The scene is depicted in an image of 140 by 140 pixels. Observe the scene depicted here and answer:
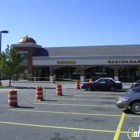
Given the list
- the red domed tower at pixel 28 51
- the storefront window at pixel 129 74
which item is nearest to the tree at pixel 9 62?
the red domed tower at pixel 28 51

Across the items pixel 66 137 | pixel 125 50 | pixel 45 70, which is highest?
pixel 125 50

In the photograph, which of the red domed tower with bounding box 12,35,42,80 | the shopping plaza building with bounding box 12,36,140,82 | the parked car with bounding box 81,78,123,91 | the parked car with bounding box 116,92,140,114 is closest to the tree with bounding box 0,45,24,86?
the parked car with bounding box 81,78,123,91

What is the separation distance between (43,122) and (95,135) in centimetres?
256

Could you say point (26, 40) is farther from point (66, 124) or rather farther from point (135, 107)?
point (66, 124)

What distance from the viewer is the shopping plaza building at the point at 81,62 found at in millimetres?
43250

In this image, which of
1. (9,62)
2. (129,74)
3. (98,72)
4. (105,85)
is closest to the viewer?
(105,85)

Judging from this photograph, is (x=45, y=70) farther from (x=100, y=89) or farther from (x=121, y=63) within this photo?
(x=100, y=89)

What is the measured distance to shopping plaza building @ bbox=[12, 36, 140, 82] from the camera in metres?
43.2

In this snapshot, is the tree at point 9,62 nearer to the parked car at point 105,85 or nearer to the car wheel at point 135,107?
the parked car at point 105,85

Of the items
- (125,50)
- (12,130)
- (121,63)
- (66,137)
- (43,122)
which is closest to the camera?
(66,137)

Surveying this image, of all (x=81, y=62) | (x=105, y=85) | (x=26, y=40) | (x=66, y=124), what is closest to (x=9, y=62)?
(x=105, y=85)

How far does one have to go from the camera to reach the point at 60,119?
9.55 m

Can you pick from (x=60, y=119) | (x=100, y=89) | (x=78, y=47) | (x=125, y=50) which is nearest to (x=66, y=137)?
(x=60, y=119)

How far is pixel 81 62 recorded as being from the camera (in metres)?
45.1
